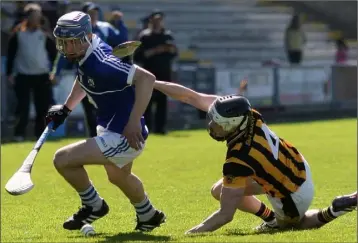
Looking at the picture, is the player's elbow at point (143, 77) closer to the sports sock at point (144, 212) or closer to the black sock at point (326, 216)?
the sports sock at point (144, 212)

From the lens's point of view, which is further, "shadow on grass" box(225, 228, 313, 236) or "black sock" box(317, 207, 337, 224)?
"black sock" box(317, 207, 337, 224)

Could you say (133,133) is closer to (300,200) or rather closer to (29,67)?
(300,200)

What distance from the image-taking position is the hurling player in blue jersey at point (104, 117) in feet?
24.6

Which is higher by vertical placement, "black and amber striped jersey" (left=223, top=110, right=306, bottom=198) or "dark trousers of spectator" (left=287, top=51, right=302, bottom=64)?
"black and amber striped jersey" (left=223, top=110, right=306, bottom=198)

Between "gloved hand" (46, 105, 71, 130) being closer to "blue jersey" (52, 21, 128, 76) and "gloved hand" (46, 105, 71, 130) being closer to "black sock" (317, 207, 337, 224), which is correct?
"black sock" (317, 207, 337, 224)

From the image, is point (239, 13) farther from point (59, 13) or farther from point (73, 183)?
point (73, 183)

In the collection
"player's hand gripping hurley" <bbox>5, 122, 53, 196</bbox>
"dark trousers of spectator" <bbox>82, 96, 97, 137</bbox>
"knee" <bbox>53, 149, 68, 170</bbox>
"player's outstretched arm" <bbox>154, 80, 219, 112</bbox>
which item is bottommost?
"dark trousers of spectator" <bbox>82, 96, 97, 137</bbox>

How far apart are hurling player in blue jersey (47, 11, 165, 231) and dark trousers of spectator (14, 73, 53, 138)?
9.38m

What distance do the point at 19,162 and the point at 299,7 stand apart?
59.4ft

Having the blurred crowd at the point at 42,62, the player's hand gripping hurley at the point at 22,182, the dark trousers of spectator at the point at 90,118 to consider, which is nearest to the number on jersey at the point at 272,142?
the player's hand gripping hurley at the point at 22,182

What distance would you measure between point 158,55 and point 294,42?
334 inches

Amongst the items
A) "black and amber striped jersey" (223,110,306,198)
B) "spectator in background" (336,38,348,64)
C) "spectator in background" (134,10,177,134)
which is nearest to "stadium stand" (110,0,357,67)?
"spectator in background" (336,38,348,64)

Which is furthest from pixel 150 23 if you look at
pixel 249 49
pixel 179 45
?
pixel 249 49

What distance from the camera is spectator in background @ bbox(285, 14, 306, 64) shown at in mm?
25672
